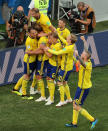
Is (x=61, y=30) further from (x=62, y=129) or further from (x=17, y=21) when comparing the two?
(x=62, y=129)

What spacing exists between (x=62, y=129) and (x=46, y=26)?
3225 mm

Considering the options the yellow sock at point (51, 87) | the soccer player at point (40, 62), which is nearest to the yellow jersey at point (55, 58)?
the soccer player at point (40, 62)

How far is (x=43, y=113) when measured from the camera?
11000 mm

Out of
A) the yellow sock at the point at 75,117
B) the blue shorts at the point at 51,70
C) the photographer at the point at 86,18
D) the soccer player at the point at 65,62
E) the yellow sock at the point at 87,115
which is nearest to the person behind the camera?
the yellow sock at the point at 87,115

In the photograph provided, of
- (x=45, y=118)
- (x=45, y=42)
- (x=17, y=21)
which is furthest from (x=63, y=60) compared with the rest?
(x=17, y=21)

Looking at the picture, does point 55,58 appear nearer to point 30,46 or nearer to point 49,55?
point 49,55

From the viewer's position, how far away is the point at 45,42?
37.8 feet

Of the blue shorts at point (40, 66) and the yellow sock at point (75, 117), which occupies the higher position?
the blue shorts at point (40, 66)

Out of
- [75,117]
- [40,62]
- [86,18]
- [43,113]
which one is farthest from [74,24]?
[75,117]

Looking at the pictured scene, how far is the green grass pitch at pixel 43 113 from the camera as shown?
32.9 feet

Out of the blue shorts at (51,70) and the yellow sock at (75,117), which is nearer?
the yellow sock at (75,117)

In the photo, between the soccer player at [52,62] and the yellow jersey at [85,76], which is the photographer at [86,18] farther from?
the yellow jersey at [85,76]

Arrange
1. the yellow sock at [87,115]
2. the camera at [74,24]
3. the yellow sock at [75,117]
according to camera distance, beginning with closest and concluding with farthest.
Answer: the yellow sock at [87,115]
the yellow sock at [75,117]
the camera at [74,24]

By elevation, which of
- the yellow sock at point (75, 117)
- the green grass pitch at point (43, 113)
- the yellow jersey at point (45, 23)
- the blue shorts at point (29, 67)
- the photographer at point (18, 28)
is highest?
the yellow jersey at point (45, 23)
